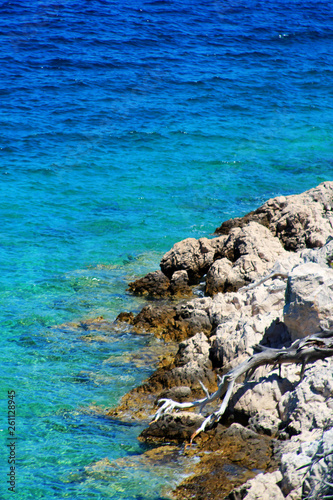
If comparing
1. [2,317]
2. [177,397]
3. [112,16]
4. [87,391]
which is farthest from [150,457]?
[112,16]

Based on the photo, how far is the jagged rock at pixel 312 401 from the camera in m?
6.48

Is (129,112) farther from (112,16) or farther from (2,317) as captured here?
(2,317)

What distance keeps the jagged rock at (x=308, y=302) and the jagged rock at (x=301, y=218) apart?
5.09m

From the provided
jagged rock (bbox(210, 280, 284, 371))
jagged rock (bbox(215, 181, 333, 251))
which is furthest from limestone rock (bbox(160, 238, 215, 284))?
jagged rock (bbox(210, 280, 284, 371))

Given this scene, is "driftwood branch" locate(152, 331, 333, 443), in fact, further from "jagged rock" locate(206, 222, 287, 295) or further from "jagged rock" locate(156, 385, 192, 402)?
"jagged rock" locate(206, 222, 287, 295)

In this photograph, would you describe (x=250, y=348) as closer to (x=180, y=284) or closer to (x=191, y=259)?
(x=180, y=284)

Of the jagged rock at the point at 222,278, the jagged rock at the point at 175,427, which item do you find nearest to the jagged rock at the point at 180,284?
the jagged rock at the point at 222,278

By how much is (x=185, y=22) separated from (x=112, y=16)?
4.87 metres

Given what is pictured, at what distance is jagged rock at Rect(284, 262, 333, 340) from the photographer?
24.0ft

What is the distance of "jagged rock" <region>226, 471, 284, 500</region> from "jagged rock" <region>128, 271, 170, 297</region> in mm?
6824

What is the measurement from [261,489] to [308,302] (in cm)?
252

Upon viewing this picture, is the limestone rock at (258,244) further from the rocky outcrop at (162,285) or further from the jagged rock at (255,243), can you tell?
the rocky outcrop at (162,285)

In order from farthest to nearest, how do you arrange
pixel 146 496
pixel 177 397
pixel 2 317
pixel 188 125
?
pixel 188 125
pixel 2 317
pixel 177 397
pixel 146 496

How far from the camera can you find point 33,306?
12.4 m
